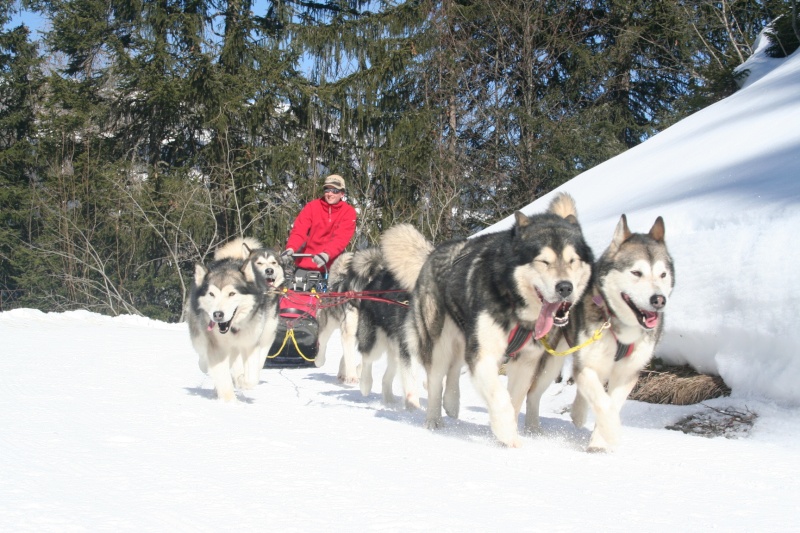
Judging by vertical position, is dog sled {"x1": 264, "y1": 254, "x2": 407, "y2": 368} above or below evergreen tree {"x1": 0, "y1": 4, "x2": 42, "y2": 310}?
below

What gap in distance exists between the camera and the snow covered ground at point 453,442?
2430 mm

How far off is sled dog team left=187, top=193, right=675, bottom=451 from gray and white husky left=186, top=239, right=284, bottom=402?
0.01 metres

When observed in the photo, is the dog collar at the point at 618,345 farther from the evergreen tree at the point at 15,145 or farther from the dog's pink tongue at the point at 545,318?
the evergreen tree at the point at 15,145

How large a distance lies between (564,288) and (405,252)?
175 cm

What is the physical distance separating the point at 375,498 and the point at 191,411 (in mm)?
2109

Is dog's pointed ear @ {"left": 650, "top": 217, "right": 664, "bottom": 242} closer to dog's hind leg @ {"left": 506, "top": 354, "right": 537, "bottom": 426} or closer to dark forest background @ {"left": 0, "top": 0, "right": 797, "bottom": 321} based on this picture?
dog's hind leg @ {"left": 506, "top": 354, "right": 537, "bottom": 426}

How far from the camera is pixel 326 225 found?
800 centimetres

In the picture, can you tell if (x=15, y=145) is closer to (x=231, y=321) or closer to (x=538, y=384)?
(x=231, y=321)

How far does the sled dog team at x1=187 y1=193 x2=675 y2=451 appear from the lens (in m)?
3.65

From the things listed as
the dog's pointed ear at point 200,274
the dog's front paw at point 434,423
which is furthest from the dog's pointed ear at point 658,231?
the dog's pointed ear at point 200,274

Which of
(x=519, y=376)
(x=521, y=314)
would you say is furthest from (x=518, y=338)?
(x=519, y=376)

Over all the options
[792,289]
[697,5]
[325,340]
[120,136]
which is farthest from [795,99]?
[120,136]

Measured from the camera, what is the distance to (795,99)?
331 inches

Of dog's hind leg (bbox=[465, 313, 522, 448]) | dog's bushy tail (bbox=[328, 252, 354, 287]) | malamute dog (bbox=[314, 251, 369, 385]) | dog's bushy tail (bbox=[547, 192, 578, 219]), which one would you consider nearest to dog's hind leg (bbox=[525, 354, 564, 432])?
dog's hind leg (bbox=[465, 313, 522, 448])
